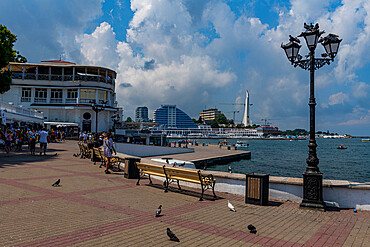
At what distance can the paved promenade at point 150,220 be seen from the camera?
5309 millimetres

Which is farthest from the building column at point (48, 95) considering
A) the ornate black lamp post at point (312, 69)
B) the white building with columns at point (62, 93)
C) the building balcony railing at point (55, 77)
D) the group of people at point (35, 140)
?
the ornate black lamp post at point (312, 69)

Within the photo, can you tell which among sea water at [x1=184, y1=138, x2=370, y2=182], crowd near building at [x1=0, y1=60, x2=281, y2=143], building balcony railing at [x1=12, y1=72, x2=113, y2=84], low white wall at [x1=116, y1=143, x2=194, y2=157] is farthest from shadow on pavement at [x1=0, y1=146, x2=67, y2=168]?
building balcony railing at [x1=12, y1=72, x2=113, y2=84]

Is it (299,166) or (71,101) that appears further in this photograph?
(71,101)

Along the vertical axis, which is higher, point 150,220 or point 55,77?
point 55,77

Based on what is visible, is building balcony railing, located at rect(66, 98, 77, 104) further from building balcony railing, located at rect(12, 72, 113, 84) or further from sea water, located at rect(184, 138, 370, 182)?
sea water, located at rect(184, 138, 370, 182)

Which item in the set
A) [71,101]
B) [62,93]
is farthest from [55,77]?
[71,101]

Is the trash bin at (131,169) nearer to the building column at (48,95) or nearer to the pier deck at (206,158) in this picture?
the pier deck at (206,158)

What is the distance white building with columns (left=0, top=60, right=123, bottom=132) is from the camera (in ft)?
171

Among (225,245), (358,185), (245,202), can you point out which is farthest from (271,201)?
(225,245)

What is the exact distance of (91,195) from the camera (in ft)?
28.6

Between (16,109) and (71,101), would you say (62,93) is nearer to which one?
(71,101)

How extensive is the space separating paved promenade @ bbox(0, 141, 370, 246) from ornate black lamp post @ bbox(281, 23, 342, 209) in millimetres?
438

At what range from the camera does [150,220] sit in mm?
6484

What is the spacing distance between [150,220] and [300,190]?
4.50 metres
